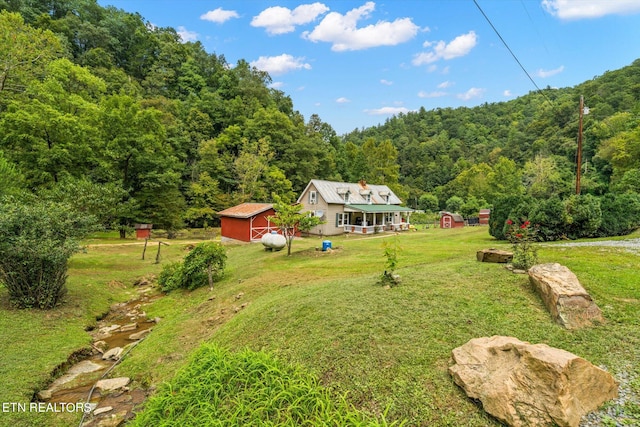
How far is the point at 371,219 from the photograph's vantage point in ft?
105

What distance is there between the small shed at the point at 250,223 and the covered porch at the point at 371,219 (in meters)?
7.86

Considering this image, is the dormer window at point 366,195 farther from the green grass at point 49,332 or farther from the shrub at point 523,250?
the shrub at point 523,250

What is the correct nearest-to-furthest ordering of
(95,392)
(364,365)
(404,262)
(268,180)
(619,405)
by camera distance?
(619,405), (364,365), (95,392), (404,262), (268,180)

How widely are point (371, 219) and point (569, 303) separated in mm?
26857

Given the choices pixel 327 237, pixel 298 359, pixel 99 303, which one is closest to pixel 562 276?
pixel 298 359

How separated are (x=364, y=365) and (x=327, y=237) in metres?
22.4

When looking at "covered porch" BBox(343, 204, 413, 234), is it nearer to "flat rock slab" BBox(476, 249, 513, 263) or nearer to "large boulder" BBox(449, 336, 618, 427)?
"flat rock slab" BBox(476, 249, 513, 263)

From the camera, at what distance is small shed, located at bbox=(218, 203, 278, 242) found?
24.2 m

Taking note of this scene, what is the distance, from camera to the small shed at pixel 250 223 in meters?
24.2

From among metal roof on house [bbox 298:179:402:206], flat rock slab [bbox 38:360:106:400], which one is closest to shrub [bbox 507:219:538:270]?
flat rock slab [bbox 38:360:106:400]

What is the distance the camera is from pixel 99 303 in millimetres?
10672

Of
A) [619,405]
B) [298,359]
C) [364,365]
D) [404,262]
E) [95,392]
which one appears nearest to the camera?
[619,405]

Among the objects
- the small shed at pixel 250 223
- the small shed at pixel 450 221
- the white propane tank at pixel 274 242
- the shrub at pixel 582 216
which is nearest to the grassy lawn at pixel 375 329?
the shrub at pixel 582 216

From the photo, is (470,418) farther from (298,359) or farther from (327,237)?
(327,237)
